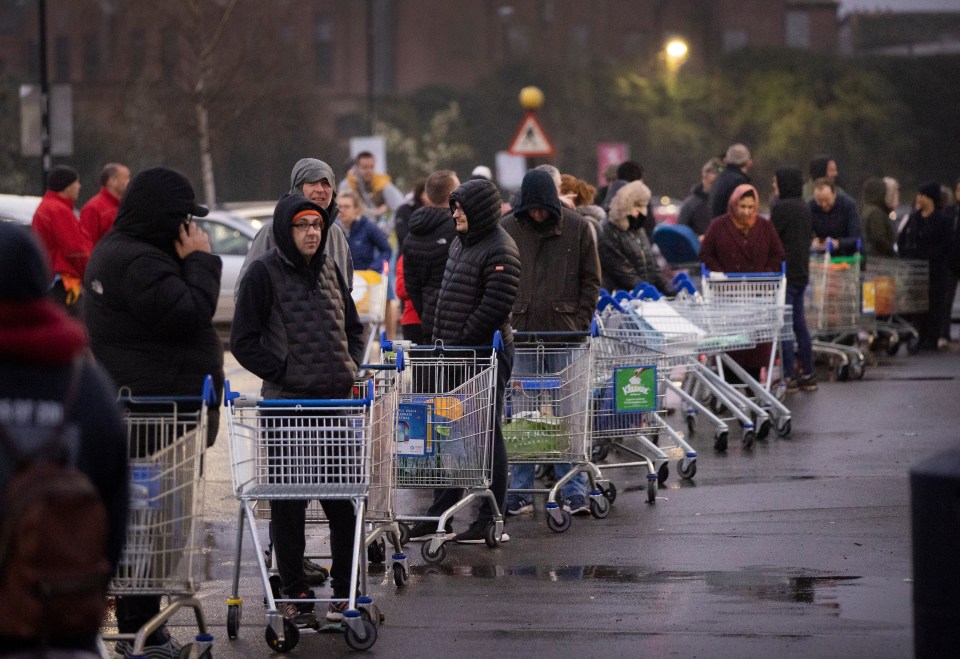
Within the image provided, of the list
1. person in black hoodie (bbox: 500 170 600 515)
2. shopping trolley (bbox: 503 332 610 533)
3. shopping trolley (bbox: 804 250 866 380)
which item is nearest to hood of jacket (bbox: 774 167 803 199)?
shopping trolley (bbox: 804 250 866 380)

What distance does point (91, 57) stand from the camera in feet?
185

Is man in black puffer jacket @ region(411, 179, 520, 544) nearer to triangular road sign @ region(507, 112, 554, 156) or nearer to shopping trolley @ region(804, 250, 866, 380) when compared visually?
shopping trolley @ region(804, 250, 866, 380)

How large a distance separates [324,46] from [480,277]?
2165 inches

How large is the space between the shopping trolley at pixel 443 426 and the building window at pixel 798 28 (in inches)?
2398

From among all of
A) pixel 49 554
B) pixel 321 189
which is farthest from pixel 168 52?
pixel 49 554

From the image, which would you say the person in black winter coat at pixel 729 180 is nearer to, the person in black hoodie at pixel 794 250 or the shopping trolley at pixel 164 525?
the person in black hoodie at pixel 794 250

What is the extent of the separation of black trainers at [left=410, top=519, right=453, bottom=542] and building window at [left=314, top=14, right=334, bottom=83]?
5435cm

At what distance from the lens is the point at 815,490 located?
34.2 ft

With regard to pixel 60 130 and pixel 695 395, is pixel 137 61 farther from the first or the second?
pixel 695 395

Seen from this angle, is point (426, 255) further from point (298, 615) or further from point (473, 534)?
point (298, 615)

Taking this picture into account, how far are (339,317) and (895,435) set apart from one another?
695 centimetres

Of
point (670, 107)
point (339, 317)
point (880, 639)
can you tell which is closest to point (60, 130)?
point (339, 317)

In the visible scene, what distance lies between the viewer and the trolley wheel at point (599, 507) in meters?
9.70

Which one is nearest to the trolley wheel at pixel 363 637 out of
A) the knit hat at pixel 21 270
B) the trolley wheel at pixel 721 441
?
the knit hat at pixel 21 270
